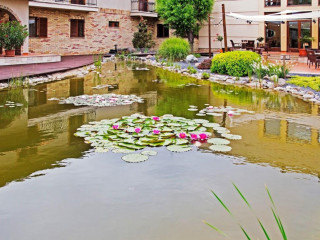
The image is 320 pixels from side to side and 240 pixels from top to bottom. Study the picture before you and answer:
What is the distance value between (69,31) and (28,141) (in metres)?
21.7

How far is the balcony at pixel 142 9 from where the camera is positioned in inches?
1211

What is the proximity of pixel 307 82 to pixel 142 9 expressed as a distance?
20.3m

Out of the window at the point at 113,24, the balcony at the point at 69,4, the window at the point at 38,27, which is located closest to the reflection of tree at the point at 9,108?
the balcony at the point at 69,4

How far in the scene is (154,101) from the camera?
10.3 meters

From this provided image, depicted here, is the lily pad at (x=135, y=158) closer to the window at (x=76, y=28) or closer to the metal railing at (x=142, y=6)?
the window at (x=76, y=28)

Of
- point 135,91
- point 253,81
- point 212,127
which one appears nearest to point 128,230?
point 212,127

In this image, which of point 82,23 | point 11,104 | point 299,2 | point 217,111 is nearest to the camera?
point 217,111

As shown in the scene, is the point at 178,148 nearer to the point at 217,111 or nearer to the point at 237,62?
the point at 217,111

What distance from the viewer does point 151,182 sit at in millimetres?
4863

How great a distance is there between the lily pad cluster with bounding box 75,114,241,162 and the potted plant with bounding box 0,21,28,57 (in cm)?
1170

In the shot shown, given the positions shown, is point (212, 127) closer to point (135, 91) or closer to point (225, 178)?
point (225, 178)

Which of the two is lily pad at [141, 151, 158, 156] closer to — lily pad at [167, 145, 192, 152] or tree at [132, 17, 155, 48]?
lily pad at [167, 145, 192, 152]

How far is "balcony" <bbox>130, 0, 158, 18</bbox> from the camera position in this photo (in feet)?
101

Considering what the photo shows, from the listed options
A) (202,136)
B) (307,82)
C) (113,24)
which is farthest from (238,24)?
(202,136)
